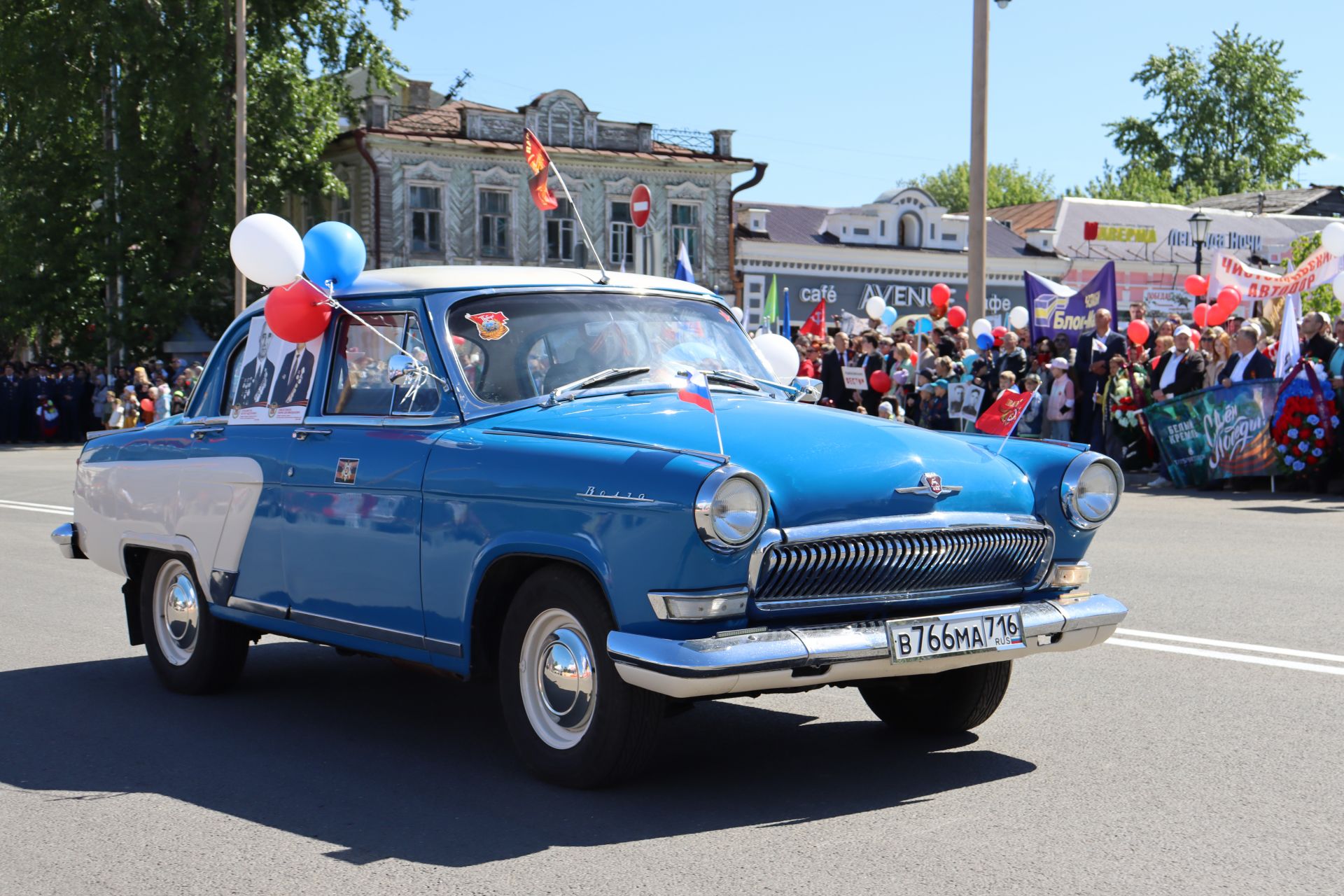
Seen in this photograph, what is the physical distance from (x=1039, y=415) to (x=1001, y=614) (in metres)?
14.7

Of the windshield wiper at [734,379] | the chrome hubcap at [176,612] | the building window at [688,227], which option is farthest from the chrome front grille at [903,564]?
the building window at [688,227]

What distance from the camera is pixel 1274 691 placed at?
6980 mm

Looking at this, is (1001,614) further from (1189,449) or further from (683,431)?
(1189,449)

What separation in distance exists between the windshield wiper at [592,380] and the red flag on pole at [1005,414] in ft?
5.77

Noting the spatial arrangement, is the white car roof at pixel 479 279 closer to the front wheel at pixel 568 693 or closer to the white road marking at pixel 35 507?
the front wheel at pixel 568 693

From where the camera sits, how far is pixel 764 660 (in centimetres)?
484

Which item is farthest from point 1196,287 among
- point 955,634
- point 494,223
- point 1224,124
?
point 1224,124

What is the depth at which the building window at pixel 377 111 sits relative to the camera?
153 ft

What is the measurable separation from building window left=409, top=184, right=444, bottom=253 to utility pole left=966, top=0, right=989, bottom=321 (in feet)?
92.3

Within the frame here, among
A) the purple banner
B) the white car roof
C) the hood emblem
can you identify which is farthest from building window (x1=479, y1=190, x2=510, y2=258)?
the hood emblem

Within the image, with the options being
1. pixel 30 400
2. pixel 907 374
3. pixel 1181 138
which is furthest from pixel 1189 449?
pixel 1181 138

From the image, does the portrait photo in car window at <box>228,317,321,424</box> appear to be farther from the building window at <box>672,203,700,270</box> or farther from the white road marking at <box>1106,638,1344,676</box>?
the building window at <box>672,203,700,270</box>

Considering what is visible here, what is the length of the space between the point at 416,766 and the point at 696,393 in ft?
5.67

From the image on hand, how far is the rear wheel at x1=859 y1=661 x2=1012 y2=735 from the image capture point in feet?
20.3
